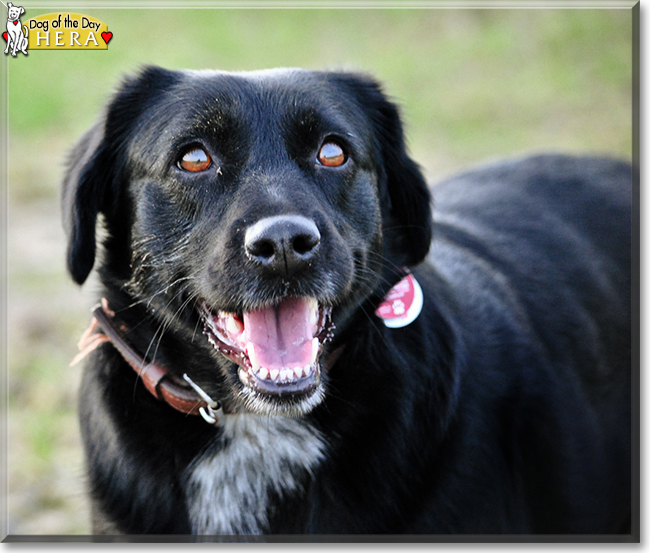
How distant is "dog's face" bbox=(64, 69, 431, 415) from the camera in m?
2.35

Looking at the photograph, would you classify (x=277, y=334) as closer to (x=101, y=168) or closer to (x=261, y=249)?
(x=261, y=249)

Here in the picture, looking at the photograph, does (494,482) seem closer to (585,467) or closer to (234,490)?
(585,467)

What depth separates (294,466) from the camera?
8.51ft

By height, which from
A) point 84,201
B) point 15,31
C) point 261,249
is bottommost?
point 261,249

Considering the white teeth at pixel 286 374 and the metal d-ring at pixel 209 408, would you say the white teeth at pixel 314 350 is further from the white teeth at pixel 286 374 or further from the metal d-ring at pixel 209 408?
the metal d-ring at pixel 209 408

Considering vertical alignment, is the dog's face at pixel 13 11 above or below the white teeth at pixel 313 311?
above

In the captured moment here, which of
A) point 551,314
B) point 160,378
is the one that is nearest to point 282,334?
point 160,378

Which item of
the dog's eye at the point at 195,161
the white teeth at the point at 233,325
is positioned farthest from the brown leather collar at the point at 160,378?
the dog's eye at the point at 195,161

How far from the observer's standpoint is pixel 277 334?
8.03ft

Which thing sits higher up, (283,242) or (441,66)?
(441,66)

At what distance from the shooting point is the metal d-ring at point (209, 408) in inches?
98.5

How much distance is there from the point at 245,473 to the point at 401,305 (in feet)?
2.66

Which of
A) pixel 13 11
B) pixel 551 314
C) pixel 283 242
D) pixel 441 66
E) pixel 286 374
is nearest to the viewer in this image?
pixel 283 242

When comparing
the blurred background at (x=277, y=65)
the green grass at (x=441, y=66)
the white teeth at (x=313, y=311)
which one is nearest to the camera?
the white teeth at (x=313, y=311)
